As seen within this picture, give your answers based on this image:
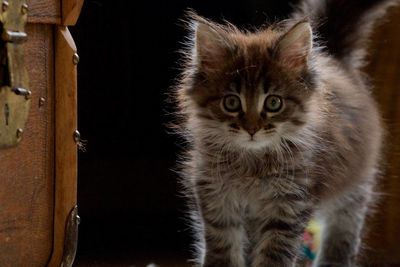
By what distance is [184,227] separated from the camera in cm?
241

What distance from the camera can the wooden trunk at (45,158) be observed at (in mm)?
1307

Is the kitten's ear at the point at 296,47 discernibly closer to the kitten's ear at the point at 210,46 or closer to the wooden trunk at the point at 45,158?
the kitten's ear at the point at 210,46

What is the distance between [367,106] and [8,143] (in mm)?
997

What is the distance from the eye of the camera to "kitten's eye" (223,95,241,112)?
5.08 ft

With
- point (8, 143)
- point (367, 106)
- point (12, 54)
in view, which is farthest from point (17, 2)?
point (367, 106)

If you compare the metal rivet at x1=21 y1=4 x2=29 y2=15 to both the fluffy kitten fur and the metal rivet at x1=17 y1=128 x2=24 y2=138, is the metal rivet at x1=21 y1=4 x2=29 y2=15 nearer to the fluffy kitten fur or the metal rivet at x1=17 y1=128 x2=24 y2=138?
the metal rivet at x1=17 y1=128 x2=24 y2=138

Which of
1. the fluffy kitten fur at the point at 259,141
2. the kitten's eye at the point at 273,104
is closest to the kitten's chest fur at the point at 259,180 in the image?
the fluffy kitten fur at the point at 259,141

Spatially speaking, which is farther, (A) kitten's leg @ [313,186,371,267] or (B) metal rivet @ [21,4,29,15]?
(A) kitten's leg @ [313,186,371,267]

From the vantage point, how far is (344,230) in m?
1.92

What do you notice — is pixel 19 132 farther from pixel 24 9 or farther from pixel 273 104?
pixel 273 104

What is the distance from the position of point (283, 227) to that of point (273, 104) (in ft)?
0.90

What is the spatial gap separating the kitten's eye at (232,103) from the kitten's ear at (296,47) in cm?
13

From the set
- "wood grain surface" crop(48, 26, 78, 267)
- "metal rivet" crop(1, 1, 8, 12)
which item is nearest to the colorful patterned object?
"wood grain surface" crop(48, 26, 78, 267)

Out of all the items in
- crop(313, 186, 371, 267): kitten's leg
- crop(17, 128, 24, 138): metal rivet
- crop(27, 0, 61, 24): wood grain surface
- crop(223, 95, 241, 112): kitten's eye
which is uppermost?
crop(27, 0, 61, 24): wood grain surface
